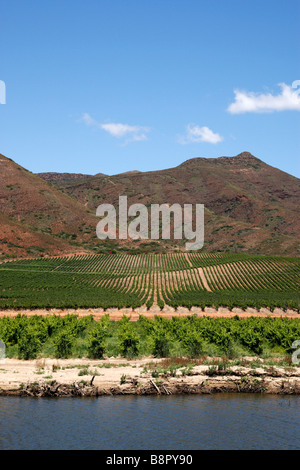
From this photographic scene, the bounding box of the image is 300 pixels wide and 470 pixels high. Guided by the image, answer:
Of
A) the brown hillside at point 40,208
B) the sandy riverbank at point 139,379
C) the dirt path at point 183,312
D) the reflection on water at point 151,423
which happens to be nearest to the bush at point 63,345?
the sandy riverbank at point 139,379

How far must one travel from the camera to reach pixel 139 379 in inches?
858

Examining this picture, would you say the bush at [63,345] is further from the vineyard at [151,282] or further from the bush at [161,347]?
the vineyard at [151,282]

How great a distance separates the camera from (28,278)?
8131 centimetres

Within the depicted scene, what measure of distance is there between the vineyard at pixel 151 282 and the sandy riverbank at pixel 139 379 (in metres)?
34.7

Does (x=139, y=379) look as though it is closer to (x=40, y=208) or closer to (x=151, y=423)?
(x=151, y=423)

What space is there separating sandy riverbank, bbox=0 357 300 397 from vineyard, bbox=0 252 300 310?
114 feet

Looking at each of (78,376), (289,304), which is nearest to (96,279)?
(289,304)

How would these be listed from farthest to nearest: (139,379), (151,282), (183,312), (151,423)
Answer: (151,282)
(183,312)
(139,379)
(151,423)

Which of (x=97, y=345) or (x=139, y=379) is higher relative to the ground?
(x=97, y=345)

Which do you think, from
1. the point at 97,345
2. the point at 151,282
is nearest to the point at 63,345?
the point at 97,345

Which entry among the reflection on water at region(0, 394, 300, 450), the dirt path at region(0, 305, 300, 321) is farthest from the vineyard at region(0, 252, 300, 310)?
the reflection on water at region(0, 394, 300, 450)

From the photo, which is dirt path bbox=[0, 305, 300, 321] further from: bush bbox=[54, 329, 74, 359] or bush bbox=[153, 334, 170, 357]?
bush bbox=[54, 329, 74, 359]

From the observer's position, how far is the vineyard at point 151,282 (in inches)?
2475

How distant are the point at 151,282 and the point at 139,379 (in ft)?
199
